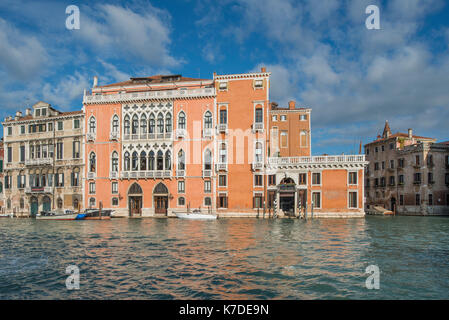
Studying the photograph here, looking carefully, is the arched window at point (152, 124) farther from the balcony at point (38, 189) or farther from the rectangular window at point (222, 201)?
the balcony at point (38, 189)

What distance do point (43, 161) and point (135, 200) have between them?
11.4 metres

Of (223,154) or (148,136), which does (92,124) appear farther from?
(223,154)

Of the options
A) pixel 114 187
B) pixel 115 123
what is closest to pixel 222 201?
pixel 114 187

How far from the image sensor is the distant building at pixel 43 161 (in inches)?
1459

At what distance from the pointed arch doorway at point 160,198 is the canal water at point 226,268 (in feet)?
57.8

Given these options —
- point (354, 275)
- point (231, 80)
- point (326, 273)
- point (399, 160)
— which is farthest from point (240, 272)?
point (399, 160)

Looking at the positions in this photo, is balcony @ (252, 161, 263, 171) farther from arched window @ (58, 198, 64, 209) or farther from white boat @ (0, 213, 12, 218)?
white boat @ (0, 213, 12, 218)

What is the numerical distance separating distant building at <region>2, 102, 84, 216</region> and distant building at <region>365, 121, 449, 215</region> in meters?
37.3

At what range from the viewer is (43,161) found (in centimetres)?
3781

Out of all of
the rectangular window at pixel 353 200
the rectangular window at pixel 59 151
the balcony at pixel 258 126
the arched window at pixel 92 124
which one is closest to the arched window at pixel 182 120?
the balcony at pixel 258 126

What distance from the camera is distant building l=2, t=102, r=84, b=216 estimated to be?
37062mm

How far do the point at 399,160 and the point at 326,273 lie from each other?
38.3 m

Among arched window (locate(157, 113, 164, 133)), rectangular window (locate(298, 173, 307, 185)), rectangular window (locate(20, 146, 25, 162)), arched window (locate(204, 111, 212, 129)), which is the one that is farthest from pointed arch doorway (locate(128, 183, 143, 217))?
rectangular window (locate(298, 173, 307, 185))

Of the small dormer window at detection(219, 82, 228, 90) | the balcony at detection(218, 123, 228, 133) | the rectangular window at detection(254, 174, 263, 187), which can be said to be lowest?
the rectangular window at detection(254, 174, 263, 187)
